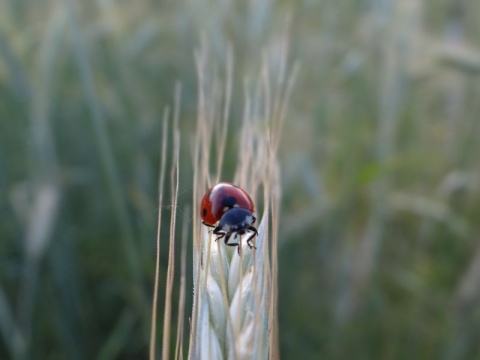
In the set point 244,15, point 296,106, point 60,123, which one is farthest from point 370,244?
point 60,123

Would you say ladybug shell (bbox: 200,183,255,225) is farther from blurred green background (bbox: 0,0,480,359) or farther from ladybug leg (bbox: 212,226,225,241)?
blurred green background (bbox: 0,0,480,359)

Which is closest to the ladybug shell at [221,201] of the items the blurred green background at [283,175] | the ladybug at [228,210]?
the ladybug at [228,210]

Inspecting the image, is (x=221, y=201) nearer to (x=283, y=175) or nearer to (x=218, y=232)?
(x=218, y=232)

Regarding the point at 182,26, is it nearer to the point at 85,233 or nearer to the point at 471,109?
the point at 85,233

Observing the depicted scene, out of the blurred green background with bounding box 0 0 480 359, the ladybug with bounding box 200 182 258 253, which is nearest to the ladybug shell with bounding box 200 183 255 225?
the ladybug with bounding box 200 182 258 253

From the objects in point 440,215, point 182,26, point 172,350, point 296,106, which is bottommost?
point 172,350

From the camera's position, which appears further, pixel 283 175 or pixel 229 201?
pixel 283 175

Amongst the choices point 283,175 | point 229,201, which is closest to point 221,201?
point 229,201
